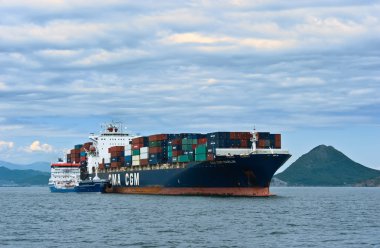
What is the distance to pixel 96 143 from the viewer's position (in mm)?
134625

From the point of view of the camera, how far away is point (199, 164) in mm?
91062

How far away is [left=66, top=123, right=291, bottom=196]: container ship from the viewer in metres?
87.9

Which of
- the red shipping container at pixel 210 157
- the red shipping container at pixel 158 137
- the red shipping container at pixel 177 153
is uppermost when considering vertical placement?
the red shipping container at pixel 158 137

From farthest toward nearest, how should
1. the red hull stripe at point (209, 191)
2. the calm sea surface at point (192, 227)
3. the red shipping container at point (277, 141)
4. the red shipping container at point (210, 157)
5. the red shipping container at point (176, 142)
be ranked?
the red shipping container at point (176, 142), the red shipping container at point (277, 141), the red shipping container at point (210, 157), the red hull stripe at point (209, 191), the calm sea surface at point (192, 227)

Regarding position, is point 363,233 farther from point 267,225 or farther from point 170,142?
point 170,142

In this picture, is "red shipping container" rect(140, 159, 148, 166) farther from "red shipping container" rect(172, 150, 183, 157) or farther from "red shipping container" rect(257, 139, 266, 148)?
"red shipping container" rect(257, 139, 266, 148)

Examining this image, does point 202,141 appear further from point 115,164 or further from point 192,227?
point 192,227

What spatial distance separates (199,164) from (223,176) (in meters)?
3.96

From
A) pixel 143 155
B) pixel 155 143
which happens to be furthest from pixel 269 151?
pixel 143 155

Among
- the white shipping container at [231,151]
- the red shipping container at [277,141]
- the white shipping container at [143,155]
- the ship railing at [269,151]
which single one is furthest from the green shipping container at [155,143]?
the ship railing at [269,151]

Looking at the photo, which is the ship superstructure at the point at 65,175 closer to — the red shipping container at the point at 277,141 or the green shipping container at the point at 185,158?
the green shipping container at the point at 185,158

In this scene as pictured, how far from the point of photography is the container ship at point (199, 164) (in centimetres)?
8794

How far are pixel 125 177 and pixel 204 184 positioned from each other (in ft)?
92.7

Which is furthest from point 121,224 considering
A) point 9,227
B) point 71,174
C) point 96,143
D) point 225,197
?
point 71,174
